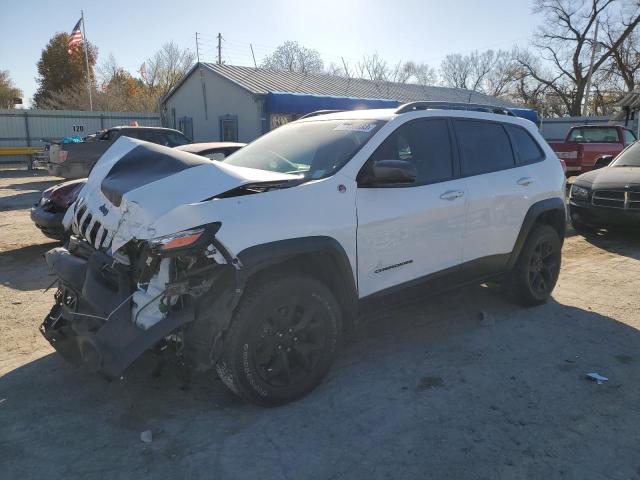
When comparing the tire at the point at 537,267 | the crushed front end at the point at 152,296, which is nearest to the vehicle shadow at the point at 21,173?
the crushed front end at the point at 152,296

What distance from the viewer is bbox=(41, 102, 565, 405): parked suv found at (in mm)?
2854

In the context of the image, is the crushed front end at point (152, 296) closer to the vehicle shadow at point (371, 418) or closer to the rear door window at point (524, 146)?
the vehicle shadow at point (371, 418)

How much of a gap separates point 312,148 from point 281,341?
148 cm

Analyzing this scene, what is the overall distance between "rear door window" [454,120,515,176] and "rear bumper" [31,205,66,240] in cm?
506

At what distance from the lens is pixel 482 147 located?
453 cm

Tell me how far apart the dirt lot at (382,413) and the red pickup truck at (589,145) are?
11.2m

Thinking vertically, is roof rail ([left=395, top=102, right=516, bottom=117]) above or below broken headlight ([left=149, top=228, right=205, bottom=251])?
above

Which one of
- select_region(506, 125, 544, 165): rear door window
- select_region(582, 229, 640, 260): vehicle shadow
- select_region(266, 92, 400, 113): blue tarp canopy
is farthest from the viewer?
select_region(266, 92, 400, 113): blue tarp canopy

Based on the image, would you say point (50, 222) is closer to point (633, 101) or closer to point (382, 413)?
point (382, 413)

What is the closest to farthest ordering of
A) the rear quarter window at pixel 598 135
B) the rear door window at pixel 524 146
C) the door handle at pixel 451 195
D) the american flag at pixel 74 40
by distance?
the door handle at pixel 451 195, the rear door window at pixel 524 146, the rear quarter window at pixel 598 135, the american flag at pixel 74 40

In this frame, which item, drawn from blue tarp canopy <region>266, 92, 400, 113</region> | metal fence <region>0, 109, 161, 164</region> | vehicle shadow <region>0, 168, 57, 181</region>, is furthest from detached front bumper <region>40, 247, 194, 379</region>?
metal fence <region>0, 109, 161, 164</region>

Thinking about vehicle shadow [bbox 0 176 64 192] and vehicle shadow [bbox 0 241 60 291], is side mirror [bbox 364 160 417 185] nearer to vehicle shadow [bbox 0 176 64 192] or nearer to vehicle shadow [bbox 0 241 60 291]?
vehicle shadow [bbox 0 241 60 291]

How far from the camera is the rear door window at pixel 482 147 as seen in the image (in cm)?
432

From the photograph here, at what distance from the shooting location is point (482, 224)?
432 centimetres
